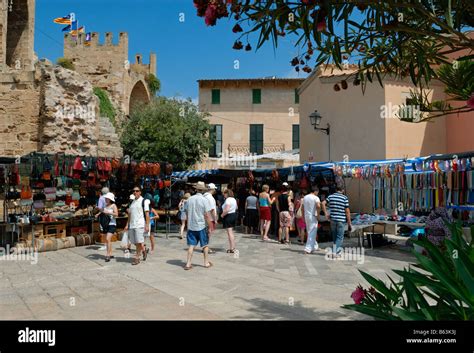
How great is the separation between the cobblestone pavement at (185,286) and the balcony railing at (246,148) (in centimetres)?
2237

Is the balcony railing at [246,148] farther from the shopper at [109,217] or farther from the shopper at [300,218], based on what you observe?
the shopper at [109,217]

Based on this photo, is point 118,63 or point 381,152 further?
point 118,63

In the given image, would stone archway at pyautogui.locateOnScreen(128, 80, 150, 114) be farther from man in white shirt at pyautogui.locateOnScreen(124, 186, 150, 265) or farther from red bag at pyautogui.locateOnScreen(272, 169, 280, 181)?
man in white shirt at pyautogui.locateOnScreen(124, 186, 150, 265)

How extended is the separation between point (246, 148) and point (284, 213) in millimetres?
21157

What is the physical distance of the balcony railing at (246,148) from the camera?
31.9 m

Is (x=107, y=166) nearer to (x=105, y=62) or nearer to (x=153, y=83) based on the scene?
(x=105, y=62)

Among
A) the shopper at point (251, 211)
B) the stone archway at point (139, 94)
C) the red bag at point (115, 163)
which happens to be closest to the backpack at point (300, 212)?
the shopper at point (251, 211)

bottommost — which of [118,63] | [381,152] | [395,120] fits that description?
[381,152]

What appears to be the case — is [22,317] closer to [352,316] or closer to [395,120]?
[352,316]

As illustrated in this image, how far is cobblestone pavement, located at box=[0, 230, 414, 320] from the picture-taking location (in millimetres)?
4883

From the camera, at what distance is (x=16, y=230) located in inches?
389

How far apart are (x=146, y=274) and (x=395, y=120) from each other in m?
11.4

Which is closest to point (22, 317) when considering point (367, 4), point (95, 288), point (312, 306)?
point (95, 288)

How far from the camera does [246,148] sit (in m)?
32.1
